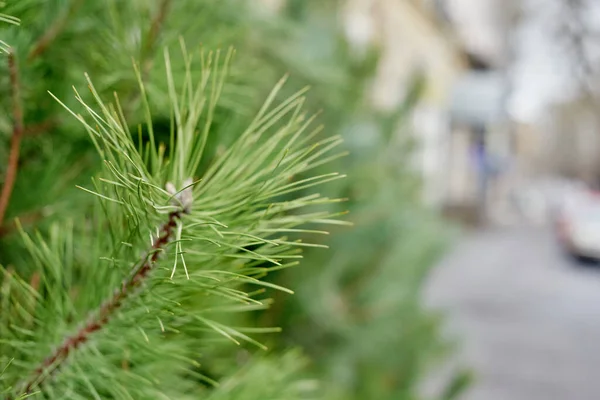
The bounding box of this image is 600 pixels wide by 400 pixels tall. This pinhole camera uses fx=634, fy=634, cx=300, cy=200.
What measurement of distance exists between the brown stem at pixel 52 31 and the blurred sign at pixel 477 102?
14574mm

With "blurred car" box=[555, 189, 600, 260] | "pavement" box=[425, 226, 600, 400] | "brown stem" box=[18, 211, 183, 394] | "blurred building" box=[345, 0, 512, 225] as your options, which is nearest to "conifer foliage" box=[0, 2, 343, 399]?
"brown stem" box=[18, 211, 183, 394]

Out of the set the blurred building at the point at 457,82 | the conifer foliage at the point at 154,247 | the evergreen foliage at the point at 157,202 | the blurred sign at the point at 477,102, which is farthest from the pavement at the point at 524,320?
the blurred sign at the point at 477,102

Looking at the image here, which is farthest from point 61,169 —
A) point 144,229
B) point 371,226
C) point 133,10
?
point 371,226

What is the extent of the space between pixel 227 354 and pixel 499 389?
421cm

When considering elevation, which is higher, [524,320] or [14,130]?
[14,130]

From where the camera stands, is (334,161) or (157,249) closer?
(157,249)

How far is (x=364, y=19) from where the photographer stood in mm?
6793

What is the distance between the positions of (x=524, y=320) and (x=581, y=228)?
328 cm

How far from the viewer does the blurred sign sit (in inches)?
576

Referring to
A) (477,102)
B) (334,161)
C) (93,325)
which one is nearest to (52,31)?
(93,325)

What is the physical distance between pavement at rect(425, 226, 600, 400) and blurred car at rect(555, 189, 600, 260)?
8.8 inches

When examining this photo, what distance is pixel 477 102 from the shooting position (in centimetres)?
1479

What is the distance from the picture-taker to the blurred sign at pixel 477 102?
48.0ft

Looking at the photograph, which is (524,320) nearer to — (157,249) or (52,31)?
(52,31)
